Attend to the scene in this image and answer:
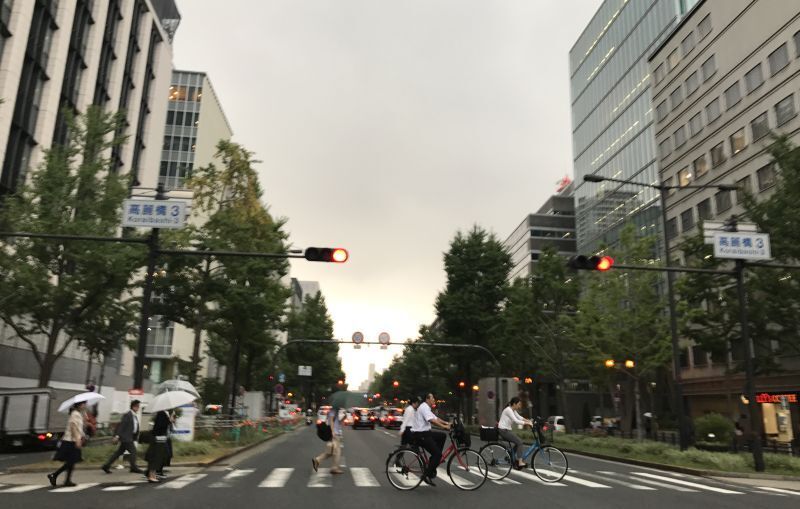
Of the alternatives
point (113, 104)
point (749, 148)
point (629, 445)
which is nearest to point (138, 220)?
point (629, 445)

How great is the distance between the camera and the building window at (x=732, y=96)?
44719mm

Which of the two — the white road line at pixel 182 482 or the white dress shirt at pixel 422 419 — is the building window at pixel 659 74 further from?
the white road line at pixel 182 482

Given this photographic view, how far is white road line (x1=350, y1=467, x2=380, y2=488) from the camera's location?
40.7ft

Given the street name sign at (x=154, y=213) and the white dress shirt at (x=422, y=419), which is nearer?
the white dress shirt at (x=422, y=419)

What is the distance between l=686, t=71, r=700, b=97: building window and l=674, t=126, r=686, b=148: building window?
2.90 meters

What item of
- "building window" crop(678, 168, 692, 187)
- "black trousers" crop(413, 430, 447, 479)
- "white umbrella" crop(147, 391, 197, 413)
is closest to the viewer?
"black trousers" crop(413, 430, 447, 479)

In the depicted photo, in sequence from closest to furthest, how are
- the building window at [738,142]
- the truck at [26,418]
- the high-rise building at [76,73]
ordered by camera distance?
the truck at [26,418] < the high-rise building at [76,73] < the building window at [738,142]

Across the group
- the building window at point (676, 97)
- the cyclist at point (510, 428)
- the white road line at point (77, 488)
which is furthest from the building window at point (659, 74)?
the white road line at point (77, 488)

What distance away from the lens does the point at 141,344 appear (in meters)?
15.0

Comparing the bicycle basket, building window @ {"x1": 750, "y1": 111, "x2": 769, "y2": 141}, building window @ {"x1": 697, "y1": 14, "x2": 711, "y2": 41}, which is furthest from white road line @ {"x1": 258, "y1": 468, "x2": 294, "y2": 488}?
building window @ {"x1": 697, "y1": 14, "x2": 711, "y2": 41}

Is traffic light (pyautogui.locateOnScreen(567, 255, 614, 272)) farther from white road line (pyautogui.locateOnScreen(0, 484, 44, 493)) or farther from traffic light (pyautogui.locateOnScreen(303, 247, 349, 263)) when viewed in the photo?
white road line (pyautogui.locateOnScreen(0, 484, 44, 493))

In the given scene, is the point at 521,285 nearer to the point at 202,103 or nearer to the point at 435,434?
the point at 435,434

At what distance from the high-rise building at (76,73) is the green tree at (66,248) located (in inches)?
68.8

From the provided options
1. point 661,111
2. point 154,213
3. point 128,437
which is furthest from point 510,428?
point 661,111
